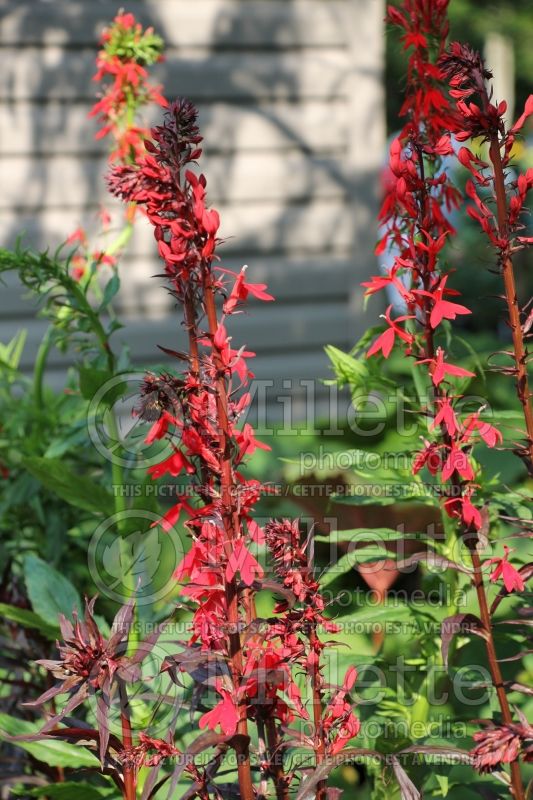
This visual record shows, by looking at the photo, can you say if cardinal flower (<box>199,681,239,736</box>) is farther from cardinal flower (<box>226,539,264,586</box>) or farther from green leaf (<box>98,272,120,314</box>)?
green leaf (<box>98,272,120,314</box>)

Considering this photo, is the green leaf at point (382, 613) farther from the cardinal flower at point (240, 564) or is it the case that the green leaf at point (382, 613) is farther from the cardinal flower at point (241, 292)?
the cardinal flower at point (241, 292)

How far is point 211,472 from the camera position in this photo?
1.09 metres

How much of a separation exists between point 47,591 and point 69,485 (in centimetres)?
19

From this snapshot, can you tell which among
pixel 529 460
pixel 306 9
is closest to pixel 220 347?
pixel 529 460

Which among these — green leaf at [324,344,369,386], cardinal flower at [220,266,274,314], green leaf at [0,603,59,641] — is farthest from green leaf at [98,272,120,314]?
cardinal flower at [220,266,274,314]

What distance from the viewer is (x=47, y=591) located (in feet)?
5.73

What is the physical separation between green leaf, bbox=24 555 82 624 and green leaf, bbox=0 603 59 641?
0.10ft

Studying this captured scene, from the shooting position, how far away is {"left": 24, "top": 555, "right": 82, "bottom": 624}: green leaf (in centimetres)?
172

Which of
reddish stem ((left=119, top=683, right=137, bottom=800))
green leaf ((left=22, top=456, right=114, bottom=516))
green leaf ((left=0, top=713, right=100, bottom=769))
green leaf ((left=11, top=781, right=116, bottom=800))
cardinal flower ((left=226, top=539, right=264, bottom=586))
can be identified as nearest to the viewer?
cardinal flower ((left=226, top=539, right=264, bottom=586))

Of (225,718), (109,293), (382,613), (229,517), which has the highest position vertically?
(109,293)

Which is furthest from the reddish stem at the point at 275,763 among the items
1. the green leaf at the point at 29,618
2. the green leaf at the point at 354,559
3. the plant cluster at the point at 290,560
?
the green leaf at the point at 29,618

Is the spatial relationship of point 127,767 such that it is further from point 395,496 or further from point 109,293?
point 109,293

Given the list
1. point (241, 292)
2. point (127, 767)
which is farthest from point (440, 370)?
point (127, 767)

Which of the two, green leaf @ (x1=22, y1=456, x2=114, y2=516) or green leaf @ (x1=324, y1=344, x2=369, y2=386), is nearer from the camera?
green leaf @ (x1=324, y1=344, x2=369, y2=386)
